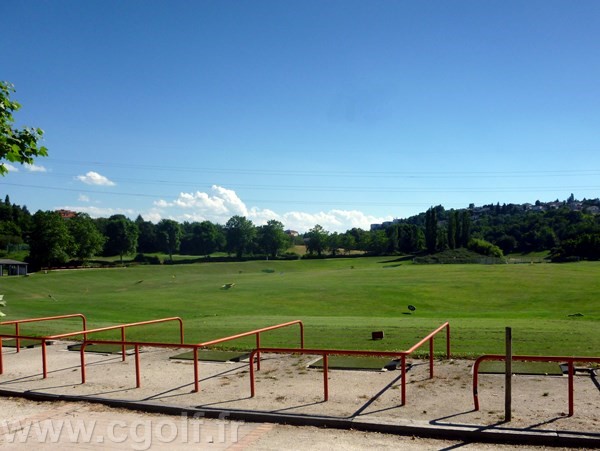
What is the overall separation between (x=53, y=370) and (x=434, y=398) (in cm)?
882

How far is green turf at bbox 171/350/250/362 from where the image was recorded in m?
13.5

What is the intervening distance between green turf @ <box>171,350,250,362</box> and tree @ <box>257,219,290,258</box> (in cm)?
12137

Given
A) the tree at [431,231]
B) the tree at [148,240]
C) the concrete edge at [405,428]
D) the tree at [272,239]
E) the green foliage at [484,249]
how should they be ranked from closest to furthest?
1. the concrete edge at [405,428]
2. the green foliage at [484,249]
3. the tree at [431,231]
4. the tree at [272,239]
5. the tree at [148,240]

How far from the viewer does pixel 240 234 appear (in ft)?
480

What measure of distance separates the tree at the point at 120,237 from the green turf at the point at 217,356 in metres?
113

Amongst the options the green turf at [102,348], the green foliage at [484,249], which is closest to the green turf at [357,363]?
the green turf at [102,348]

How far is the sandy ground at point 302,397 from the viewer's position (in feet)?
24.9

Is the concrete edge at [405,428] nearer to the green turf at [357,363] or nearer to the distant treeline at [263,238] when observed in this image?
the green turf at [357,363]

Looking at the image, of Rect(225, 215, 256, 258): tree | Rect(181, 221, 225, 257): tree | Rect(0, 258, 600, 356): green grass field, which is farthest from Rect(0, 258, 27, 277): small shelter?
Rect(181, 221, 225, 257): tree

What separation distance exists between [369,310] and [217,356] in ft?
70.4

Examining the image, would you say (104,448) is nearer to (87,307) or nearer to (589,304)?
(87,307)

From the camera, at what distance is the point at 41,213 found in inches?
3556

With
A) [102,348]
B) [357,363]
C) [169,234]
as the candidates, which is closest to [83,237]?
[169,234]

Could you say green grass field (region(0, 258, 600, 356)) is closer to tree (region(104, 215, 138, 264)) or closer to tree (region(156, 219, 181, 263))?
tree (region(104, 215, 138, 264))
